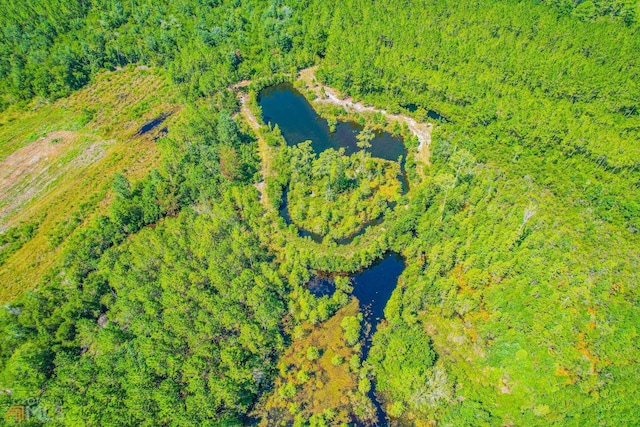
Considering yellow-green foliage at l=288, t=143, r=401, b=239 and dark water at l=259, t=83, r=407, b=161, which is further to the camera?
dark water at l=259, t=83, r=407, b=161

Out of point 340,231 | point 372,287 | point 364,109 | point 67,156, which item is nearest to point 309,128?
point 364,109

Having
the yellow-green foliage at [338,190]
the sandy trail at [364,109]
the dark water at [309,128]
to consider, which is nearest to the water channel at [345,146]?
the dark water at [309,128]

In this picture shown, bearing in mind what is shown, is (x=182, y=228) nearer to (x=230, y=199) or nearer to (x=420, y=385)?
(x=230, y=199)

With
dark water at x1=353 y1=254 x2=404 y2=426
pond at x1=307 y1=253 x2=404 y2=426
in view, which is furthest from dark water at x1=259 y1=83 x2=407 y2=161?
pond at x1=307 y1=253 x2=404 y2=426

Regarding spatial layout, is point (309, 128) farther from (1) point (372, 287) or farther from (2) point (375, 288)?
(2) point (375, 288)

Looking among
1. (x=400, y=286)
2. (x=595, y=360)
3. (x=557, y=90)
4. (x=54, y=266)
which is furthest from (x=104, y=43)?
(x=595, y=360)

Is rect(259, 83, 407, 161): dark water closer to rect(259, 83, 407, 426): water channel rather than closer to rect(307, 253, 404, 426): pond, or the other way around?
rect(259, 83, 407, 426): water channel
